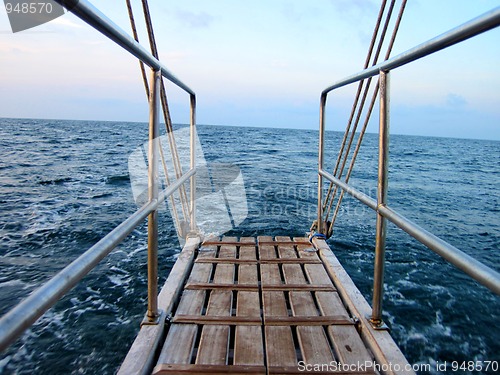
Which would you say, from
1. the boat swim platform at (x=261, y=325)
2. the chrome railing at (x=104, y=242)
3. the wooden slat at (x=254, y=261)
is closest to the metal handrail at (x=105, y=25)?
the chrome railing at (x=104, y=242)

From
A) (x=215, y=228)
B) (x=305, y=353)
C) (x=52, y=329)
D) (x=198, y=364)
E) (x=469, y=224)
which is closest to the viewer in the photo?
(x=198, y=364)

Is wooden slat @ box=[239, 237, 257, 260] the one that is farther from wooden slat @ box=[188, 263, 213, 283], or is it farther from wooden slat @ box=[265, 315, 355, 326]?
wooden slat @ box=[265, 315, 355, 326]

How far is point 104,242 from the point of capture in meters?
1.09

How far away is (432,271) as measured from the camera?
4.76 metres

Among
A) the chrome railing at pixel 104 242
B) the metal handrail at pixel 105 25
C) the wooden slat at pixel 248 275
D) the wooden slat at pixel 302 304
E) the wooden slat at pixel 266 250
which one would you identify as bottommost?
the wooden slat at pixel 302 304

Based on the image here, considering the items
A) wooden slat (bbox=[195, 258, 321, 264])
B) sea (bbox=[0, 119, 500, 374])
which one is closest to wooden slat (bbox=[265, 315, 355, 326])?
wooden slat (bbox=[195, 258, 321, 264])

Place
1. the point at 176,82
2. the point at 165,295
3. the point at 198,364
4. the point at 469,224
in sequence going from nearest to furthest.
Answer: the point at 198,364 → the point at 165,295 → the point at 176,82 → the point at 469,224

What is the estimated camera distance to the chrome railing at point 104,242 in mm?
670

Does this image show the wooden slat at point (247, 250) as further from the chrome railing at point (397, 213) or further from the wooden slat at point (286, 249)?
the chrome railing at point (397, 213)

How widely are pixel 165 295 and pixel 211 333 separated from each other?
0.48 m

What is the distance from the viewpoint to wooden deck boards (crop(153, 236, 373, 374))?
1.66 metres

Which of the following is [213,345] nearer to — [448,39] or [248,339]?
[248,339]

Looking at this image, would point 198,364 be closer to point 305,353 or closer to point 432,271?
point 305,353

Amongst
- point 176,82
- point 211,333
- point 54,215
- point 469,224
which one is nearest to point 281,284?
point 211,333
